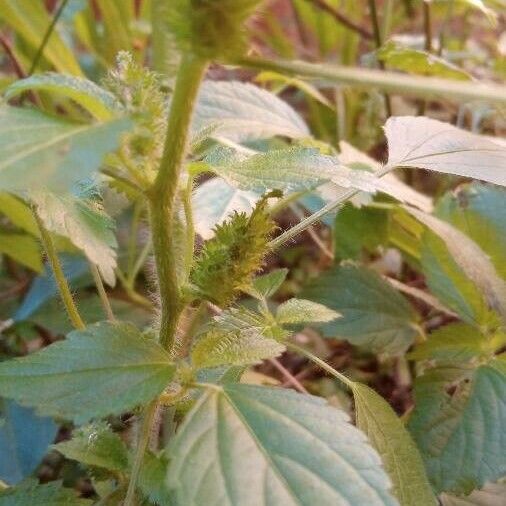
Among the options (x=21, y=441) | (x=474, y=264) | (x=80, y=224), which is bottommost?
(x=21, y=441)

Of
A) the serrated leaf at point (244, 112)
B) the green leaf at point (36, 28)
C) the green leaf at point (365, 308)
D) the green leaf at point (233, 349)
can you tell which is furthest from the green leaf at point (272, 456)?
the green leaf at point (36, 28)

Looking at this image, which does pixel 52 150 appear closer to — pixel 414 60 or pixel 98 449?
pixel 98 449

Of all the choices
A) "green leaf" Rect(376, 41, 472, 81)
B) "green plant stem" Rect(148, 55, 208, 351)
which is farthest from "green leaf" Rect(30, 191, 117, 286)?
"green leaf" Rect(376, 41, 472, 81)

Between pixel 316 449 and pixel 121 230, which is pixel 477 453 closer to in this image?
pixel 316 449

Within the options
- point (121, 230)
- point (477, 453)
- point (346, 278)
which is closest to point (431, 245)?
point (346, 278)

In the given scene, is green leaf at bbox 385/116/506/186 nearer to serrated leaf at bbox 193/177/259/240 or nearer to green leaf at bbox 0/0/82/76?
serrated leaf at bbox 193/177/259/240

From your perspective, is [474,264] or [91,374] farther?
[474,264]

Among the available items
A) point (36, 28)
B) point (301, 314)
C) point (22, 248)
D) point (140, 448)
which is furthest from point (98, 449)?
point (36, 28)
